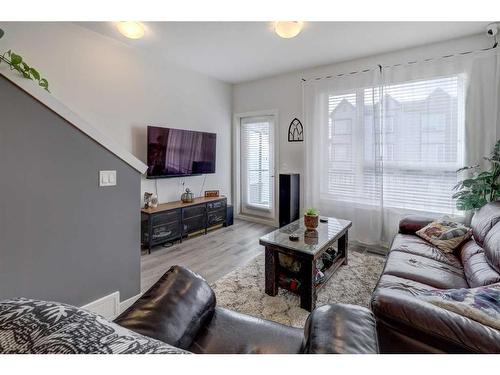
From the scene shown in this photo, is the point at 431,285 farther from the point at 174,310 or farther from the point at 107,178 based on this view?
the point at 107,178

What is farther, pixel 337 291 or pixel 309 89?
pixel 309 89

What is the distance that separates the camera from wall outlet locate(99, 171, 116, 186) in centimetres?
179

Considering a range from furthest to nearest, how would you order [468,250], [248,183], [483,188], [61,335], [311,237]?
[248,183], [483,188], [311,237], [468,250], [61,335]

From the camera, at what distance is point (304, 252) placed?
1967 millimetres

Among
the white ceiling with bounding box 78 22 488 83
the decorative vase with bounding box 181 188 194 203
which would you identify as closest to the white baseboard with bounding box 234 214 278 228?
the decorative vase with bounding box 181 188 194 203

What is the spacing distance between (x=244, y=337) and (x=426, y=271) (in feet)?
4.74

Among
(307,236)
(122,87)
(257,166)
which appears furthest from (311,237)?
(122,87)

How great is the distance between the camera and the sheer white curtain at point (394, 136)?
2.86m

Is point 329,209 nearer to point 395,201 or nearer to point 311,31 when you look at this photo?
point 395,201

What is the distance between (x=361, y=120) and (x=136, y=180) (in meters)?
2.99

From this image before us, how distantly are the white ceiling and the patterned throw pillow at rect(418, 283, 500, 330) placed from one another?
266 cm
